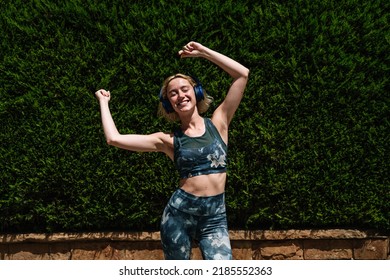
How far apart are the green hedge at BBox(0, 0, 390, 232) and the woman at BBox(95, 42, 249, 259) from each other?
1.48 metres

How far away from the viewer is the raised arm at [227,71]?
128 inches

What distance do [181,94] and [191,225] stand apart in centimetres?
78

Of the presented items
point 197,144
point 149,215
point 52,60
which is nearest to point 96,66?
point 52,60

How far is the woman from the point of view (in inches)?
125

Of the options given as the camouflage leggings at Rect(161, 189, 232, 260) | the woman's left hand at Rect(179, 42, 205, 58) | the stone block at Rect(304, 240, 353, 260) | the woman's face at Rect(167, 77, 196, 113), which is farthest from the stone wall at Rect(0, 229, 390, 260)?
the woman's left hand at Rect(179, 42, 205, 58)

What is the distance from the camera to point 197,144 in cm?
323

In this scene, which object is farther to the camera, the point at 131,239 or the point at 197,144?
the point at 131,239

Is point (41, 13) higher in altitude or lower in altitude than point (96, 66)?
higher

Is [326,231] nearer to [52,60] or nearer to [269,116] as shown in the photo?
[269,116]

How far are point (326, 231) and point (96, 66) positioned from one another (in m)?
2.53

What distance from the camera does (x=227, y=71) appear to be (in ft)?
10.9

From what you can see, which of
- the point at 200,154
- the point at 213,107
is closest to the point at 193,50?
the point at 200,154

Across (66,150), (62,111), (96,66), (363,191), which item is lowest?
(363,191)

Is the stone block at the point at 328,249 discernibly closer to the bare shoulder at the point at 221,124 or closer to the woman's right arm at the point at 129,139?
the bare shoulder at the point at 221,124
